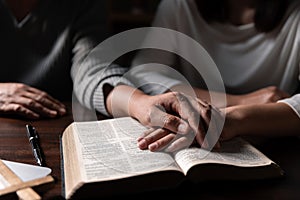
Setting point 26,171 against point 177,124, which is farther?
point 177,124

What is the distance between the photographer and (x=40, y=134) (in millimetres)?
1007

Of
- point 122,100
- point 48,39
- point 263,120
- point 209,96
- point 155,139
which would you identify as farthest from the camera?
point 48,39

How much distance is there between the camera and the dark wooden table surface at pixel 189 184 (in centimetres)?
74

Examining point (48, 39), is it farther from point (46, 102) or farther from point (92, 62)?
point (46, 102)

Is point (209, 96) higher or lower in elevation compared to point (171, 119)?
lower

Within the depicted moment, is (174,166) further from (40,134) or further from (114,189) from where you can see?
(40,134)

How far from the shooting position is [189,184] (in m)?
0.77

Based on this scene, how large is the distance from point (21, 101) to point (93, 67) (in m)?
0.22

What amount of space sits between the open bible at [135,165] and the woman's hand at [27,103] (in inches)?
8.9

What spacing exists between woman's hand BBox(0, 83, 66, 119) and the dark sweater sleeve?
88 mm

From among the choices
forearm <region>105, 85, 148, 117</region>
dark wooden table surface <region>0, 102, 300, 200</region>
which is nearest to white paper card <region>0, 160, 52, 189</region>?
dark wooden table surface <region>0, 102, 300, 200</region>

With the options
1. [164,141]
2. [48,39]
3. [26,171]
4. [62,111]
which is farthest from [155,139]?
[48,39]

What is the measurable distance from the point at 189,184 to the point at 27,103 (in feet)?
1.75

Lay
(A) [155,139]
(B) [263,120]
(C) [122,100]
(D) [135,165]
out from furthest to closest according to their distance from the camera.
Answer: (C) [122,100], (B) [263,120], (A) [155,139], (D) [135,165]
